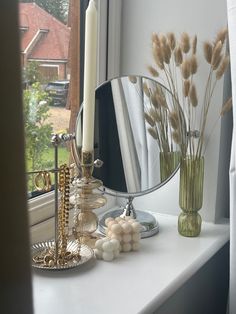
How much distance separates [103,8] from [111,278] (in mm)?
656

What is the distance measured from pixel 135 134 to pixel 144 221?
20cm

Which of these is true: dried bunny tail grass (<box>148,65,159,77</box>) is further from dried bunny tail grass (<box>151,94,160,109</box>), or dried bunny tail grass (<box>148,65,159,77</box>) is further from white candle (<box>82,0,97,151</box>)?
white candle (<box>82,0,97,151</box>)

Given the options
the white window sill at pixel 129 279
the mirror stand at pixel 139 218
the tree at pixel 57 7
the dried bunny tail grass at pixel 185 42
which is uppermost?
the tree at pixel 57 7

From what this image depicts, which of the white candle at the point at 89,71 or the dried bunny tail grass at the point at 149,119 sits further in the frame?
the dried bunny tail grass at the point at 149,119

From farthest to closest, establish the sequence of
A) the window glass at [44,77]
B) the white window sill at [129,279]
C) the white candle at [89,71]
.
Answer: the window glass at [44,77], the white candle at [89,71], the white window sill at [129,279]

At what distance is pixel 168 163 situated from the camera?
1072mm

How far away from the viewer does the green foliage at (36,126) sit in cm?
98

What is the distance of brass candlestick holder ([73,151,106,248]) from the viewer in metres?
0.92

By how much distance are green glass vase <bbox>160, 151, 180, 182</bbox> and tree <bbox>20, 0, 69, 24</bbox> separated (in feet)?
1.23

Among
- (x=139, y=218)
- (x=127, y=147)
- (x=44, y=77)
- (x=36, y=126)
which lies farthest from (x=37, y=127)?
(x=139, y=218)

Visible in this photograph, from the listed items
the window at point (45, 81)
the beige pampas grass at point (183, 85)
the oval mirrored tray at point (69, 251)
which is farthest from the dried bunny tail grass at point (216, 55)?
the oval mirrored tray at point (69, 251)

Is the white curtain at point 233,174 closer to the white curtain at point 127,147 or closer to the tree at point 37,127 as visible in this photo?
the white curtain at point 127,147

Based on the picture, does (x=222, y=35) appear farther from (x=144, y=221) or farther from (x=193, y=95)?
(x=144, y=221)

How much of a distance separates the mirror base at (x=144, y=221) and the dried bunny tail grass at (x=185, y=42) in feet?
1.26
